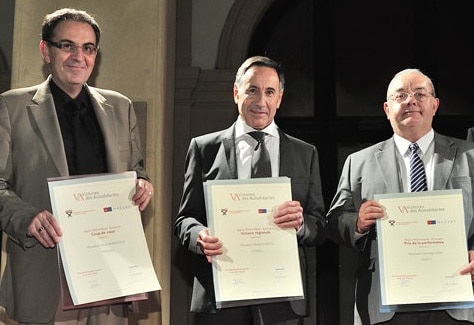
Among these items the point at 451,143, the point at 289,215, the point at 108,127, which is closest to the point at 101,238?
the point at 108,127

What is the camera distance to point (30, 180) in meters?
3.70

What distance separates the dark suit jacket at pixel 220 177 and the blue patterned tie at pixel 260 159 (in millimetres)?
69

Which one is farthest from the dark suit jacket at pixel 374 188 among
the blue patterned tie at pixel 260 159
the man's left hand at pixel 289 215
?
the blue patterned tie at pixel 260 159

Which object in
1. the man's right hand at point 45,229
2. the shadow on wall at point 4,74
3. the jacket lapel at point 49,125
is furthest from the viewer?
the shadow on wall at point 4,74

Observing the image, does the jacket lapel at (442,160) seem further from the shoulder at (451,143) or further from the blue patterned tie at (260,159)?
the blue patterned tie at (260,159)

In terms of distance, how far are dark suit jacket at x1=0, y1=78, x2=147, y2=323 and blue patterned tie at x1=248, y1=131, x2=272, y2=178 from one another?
2.08 feet

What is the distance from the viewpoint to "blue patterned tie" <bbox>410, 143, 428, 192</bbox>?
3.94 metres

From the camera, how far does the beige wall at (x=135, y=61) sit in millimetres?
5000

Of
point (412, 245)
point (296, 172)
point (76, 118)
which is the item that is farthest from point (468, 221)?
point (76, 118)

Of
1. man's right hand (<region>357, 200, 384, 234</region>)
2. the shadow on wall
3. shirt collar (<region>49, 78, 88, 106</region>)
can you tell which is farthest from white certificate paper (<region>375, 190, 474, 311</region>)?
the shadow on wall

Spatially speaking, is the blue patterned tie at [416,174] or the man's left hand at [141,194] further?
the blue patterned tie at [416,174]

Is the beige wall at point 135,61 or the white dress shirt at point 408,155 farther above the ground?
the beige wall at point 135,61

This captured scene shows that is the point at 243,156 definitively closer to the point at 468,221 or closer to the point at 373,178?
the point at 373,178

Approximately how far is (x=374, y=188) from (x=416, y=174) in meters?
0.22
